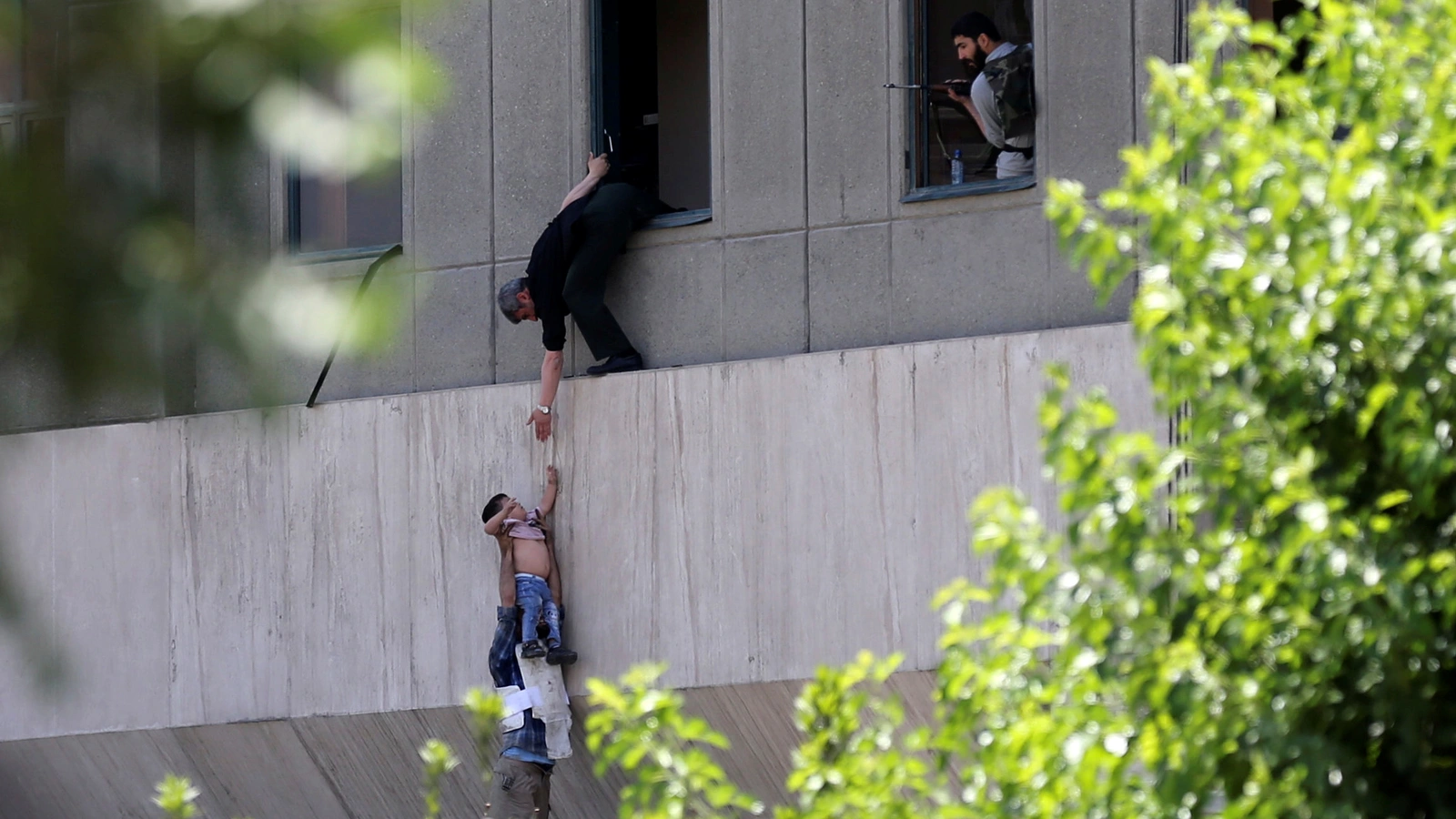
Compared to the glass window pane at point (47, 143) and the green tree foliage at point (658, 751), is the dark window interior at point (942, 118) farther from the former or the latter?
the glass window pane at point (47, 143)

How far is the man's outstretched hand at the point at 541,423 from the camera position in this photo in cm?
1291

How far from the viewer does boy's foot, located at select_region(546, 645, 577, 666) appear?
1255cm

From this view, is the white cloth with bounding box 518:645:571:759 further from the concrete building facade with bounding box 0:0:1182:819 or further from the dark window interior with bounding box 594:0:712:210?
the dark window interior with bounding box 594:0:712:210

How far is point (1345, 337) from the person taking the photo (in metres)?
4.54

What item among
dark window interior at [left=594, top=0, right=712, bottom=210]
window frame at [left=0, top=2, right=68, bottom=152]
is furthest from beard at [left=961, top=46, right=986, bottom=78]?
window frame at [left=0, top=2, right=68, bottom=152]

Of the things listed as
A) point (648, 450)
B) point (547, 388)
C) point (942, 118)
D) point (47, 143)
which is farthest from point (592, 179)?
point (47, 143)

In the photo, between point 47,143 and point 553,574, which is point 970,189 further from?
point 47,143

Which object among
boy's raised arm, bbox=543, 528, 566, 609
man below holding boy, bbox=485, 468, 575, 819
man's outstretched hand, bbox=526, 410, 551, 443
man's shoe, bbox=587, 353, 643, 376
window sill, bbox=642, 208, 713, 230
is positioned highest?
window sill, bbox=642, 208, 713, 230

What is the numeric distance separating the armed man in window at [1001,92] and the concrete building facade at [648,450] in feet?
0.57

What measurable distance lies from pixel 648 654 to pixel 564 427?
4.93 ft

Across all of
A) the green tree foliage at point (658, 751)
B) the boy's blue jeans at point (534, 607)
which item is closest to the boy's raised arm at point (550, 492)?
the boy's blue jeans at point (534, 607)

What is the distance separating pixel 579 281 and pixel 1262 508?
342 inches

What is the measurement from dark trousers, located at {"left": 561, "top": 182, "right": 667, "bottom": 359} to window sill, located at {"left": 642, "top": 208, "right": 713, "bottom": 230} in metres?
0.16

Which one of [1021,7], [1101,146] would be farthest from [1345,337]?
[1021,7]
